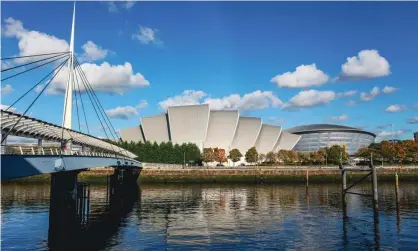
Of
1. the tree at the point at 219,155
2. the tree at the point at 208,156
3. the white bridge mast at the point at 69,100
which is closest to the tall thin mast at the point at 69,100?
the white bridge mast at the point at 69,100

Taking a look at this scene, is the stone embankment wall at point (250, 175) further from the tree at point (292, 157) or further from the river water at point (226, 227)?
the tree at point (292, 157)

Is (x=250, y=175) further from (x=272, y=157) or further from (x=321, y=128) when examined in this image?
(x=321, y=128)

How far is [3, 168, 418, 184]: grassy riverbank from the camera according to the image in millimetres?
75438

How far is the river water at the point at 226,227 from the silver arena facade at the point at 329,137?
139761 millimetres

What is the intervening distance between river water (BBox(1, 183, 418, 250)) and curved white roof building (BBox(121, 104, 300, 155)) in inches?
3974

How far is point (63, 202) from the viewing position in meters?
30.1

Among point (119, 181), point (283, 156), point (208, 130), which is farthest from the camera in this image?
point (208, 130)

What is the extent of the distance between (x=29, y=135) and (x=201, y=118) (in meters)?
113

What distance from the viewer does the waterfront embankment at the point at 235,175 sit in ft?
247

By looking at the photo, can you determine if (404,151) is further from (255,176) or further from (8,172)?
(8,172)

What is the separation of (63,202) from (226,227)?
46.8 ft

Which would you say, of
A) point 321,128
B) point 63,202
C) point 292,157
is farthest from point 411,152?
point 63,202

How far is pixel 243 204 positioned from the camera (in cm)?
3853

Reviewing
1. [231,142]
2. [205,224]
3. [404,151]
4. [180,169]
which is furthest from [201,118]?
[205,224]
